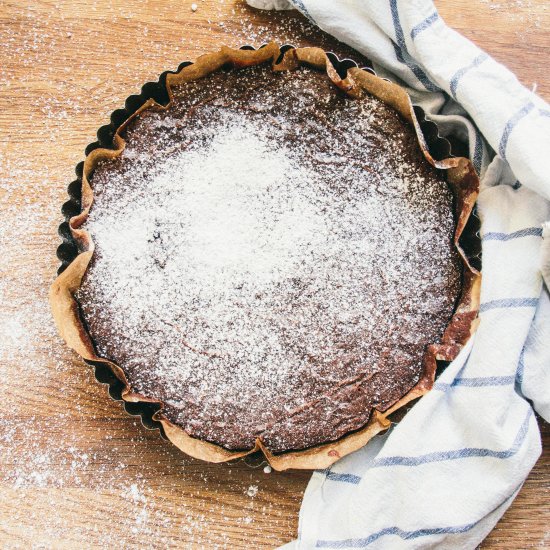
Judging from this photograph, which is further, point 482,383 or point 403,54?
point 403,54

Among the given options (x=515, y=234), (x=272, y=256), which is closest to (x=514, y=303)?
(x=515, y=234)

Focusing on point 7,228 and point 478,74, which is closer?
point 478,74

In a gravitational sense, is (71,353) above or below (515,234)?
below

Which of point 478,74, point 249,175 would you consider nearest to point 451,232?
point 478,74

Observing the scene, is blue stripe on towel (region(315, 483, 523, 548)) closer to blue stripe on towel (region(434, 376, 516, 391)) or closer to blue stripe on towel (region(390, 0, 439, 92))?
blue stripe on towel (region(434, 376, 516, 391))

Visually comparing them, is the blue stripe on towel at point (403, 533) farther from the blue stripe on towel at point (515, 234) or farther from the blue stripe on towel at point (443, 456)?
the blue stripe on towel at point (515, 234)

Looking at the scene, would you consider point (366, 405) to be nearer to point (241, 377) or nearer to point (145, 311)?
point (241, 377)

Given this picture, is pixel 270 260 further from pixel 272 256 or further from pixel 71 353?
pixel 71 353
